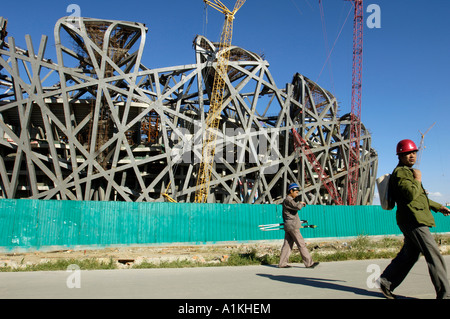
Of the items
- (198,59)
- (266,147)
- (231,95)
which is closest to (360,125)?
(266,147)

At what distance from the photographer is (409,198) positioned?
12.3 ft

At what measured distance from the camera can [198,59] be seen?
28.4 meters

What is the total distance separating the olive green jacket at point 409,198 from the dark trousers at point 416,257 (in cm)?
10

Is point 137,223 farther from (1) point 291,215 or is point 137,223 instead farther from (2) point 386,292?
(2) point 386,292

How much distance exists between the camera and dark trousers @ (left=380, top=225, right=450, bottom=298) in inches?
138

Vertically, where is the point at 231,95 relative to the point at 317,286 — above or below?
above

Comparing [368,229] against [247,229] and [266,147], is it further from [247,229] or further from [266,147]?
[266,147]

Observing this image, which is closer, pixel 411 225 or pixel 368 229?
pixel 411 225

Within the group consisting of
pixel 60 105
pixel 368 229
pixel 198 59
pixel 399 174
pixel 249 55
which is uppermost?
pixel 249 55

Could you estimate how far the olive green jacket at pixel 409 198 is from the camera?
147 inches

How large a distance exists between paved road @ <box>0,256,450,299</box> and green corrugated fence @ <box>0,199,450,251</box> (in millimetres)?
9993

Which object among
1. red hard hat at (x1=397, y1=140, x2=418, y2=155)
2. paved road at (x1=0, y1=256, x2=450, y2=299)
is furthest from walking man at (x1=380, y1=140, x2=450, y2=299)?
paved road at (x1=0, y1=256, x2=450, y2=299)
